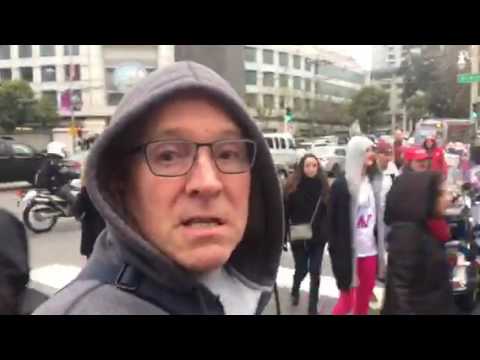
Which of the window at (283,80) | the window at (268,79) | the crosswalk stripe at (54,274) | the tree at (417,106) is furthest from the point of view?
the window at (283,80)

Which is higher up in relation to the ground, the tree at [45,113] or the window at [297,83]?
the window at [297,83]

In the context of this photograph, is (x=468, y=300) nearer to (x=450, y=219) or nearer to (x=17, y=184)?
(x=450, y=219)

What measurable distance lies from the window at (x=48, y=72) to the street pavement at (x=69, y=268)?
41.7 metres

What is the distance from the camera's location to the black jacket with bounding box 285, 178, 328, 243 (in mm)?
4965

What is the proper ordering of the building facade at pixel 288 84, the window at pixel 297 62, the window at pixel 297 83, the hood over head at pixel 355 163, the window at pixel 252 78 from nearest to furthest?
the hood over head at pixel 355 163, the building facade at pixel 288 84, the window at pixel 252 78, the window at pixel 297 62, the window at pixel 297 83

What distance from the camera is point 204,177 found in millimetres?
975

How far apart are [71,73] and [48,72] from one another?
215 cm

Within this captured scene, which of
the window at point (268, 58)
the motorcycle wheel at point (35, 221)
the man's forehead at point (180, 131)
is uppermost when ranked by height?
the window at point (268, 58)

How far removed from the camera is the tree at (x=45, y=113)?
3992 cm

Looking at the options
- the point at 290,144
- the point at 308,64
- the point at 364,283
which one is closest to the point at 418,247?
the point at 364,283

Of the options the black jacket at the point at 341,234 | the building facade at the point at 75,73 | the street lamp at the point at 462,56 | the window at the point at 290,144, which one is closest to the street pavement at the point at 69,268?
the black jacket at the point at 341,234

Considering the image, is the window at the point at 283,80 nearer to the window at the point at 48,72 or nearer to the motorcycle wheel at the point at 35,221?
the window at the point at 48,72

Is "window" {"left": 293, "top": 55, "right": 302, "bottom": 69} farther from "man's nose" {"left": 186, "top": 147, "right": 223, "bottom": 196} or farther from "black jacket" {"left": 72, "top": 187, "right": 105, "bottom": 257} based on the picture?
"man's nose" {"left": 186, "top": 147, "right": 223, "bottom": 196}

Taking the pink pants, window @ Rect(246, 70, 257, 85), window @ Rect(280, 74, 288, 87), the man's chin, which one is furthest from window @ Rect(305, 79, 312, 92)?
the man's chin
